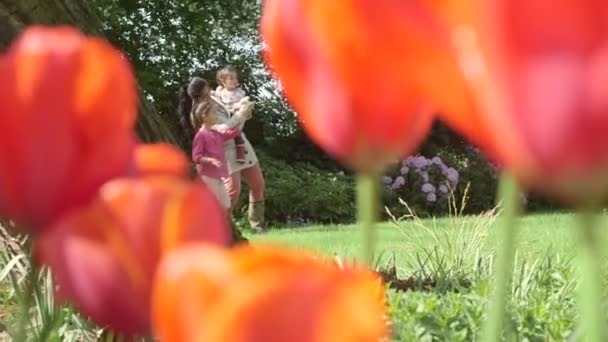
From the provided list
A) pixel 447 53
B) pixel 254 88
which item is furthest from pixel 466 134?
pixel 254 88

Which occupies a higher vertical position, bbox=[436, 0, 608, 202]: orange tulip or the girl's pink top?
the girl's pink top

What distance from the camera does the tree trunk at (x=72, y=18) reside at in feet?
7.43

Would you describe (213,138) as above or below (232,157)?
above

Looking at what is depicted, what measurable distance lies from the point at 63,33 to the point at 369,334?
0.53 ft

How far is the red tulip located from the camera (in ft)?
0.97

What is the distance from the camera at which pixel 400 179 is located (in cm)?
1616

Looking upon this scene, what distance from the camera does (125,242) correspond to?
0.32m

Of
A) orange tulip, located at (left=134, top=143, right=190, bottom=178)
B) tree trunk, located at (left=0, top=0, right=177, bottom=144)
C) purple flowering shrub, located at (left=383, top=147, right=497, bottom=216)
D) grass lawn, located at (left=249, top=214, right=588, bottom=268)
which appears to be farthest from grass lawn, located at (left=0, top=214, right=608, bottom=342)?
purple flowering shrub, located at (left=383, top=147, right=497, bottom=216)

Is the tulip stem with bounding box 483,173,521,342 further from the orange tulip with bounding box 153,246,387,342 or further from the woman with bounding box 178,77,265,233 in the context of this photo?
Result: the woman with bounding box 178,77,265,233

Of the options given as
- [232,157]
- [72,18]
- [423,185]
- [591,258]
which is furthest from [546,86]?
[423,185]

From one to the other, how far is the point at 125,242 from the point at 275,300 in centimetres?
9

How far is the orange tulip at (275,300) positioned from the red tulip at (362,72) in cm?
7

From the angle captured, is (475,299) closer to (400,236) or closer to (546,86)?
(546,86)

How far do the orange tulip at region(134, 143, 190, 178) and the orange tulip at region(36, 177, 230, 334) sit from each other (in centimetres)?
4
